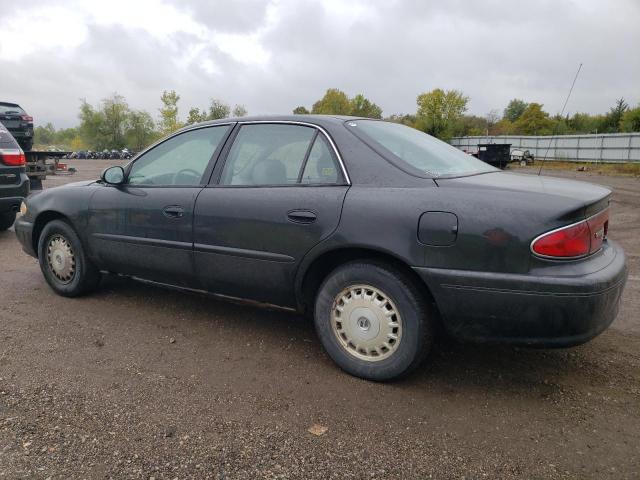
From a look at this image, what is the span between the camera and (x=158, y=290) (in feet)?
16.0

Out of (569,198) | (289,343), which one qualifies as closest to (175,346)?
(289,343)

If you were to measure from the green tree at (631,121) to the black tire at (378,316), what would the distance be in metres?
40.7

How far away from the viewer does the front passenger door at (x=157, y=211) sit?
12.2ft

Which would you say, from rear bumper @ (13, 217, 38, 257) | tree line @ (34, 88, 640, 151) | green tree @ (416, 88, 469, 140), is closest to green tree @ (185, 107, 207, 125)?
tree line @ (34, 88, 640, 151)

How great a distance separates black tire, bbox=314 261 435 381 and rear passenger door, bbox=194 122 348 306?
0.87 feet

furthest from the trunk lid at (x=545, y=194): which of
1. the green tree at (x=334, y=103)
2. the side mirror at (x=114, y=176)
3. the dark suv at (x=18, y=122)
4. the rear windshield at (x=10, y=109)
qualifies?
the green tree at (x=334, y=103)

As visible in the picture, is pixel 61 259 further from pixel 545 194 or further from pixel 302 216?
pixel 545 194

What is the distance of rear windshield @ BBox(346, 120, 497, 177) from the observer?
10.2ft

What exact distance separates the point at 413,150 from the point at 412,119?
67.3m

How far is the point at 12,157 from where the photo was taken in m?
7.15

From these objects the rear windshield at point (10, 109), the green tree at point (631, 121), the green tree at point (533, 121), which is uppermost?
the green tree at point (533, 121)

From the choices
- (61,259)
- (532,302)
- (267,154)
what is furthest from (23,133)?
(532,302)

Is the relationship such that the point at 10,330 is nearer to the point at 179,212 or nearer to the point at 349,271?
the point at 179,212

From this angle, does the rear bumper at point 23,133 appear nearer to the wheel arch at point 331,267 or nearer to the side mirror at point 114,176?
the side mirror at point 114,176
